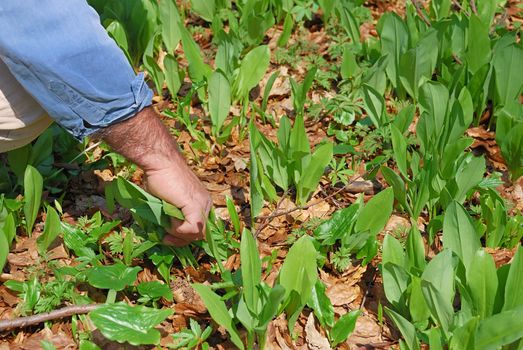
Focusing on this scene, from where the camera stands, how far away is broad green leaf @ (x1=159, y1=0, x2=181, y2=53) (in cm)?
317

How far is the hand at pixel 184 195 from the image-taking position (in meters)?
2.10

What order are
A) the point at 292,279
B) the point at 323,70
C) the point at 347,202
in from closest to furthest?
1. the point at 292,279
2. the point at 347,202
3. the point at 323,70

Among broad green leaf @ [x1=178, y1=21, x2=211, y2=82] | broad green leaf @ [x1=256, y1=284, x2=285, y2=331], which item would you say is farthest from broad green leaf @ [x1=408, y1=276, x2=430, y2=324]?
broad green leaf @ [x1=178, y1=21, x2=211, y2=82]

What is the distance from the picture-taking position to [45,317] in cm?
218

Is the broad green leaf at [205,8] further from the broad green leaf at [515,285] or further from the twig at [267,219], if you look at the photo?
the broad green leaf at [515,285]

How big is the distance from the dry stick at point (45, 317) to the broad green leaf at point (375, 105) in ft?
4.21

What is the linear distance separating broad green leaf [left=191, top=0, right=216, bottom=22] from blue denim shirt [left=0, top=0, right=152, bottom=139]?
61.1 inches

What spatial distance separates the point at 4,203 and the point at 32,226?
0.19 meters

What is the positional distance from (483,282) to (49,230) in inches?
51.7

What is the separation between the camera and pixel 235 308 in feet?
6.84

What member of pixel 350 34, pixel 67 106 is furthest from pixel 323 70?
pixel 67 106

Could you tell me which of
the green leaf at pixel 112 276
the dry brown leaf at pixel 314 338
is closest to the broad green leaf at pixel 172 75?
the green leaf at pixel 112 276

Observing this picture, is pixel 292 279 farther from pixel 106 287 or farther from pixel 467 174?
pixel 467 174

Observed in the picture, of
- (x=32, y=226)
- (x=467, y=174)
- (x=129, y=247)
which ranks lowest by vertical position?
(x=32, y=226)
